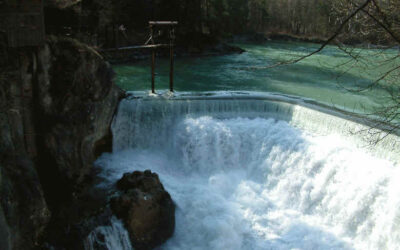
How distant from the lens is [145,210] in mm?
5945

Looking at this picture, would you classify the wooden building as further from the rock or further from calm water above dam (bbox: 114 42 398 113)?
calm water above dam (bbox: 114 42 398 113)

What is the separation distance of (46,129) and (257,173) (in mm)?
4295

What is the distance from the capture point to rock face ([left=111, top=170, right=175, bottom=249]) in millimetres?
5879

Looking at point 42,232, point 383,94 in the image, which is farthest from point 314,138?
point 42,232

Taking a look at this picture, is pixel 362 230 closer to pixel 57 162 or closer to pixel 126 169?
pixel 126 169

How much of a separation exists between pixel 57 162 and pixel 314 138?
500 centimetres

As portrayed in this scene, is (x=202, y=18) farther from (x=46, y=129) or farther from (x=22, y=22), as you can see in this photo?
(x=22, y=22)

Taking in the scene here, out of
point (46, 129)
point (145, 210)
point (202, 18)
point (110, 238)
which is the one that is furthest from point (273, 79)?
point (202, 18)

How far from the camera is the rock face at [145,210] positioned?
5.88 meters

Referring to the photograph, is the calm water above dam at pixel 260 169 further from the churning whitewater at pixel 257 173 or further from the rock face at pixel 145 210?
the rock face at pixel 145 210

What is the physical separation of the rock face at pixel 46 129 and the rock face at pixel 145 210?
0.70 meters

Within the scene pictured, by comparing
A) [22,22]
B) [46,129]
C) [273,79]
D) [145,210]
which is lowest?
[145,210]

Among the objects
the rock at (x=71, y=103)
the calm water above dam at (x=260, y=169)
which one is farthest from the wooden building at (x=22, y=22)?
the calm water above dam at (x=260, y=169)

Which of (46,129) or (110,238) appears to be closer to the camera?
(110,238)
